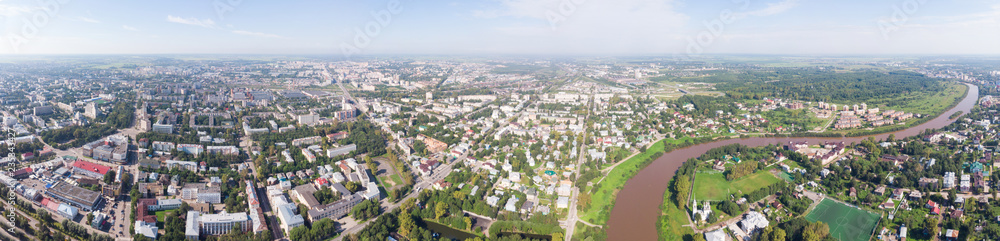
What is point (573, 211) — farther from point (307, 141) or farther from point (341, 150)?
point (307, 141)

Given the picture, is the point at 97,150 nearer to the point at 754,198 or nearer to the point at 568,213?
the point at 568,213

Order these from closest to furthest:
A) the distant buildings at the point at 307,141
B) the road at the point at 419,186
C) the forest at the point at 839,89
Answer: the road at the point at 419,186
the distant buildings at the point at 307,141
the forest at the point at 839,89

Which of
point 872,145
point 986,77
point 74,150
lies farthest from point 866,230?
point 986,77

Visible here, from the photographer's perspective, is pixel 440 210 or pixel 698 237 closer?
pixel 698 237

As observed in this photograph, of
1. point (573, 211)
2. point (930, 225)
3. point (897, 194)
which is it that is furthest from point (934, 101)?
point (573, 211)

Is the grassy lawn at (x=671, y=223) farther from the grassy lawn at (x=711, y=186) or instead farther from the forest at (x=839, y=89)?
the forest at (x=839, y=89)

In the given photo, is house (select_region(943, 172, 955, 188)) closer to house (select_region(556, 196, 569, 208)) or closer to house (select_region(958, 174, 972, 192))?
house (select_region(958, 174, 972, 192))

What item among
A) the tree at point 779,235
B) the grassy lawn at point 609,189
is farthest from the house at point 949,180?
the grassy lawn at point 609,189
